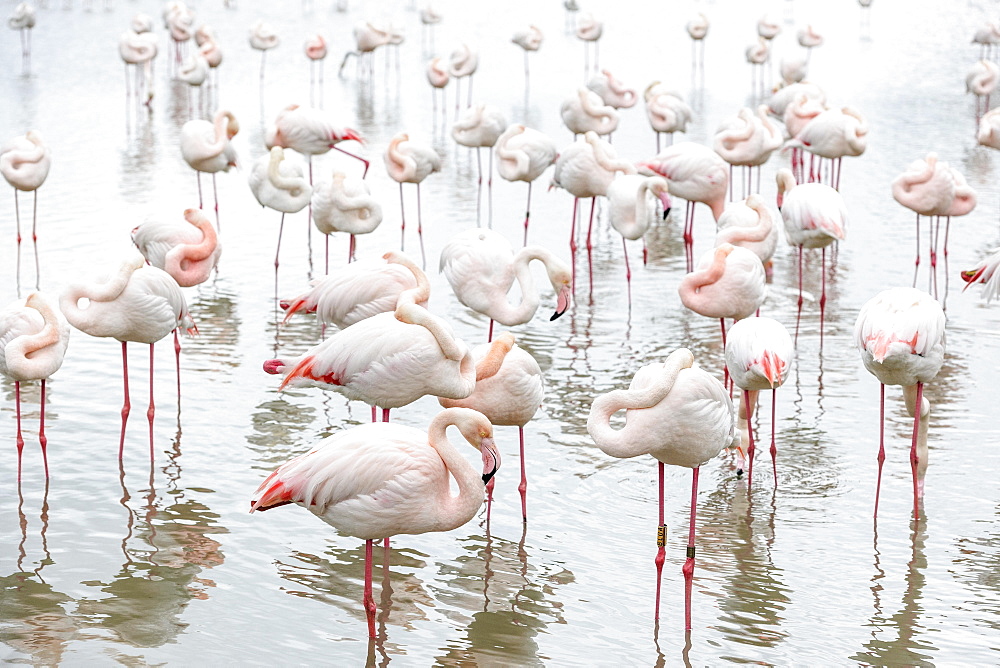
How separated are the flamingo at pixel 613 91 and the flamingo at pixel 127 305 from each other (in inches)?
392

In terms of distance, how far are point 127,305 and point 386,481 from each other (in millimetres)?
2261

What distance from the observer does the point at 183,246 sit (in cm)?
793

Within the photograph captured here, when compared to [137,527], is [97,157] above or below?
above

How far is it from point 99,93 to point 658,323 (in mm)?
13716

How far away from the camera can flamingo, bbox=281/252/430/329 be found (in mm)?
6961

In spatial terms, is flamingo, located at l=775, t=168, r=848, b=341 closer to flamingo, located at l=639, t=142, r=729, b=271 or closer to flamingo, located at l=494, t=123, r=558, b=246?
flamingo, located at l=639, t=142, r=729, b=271

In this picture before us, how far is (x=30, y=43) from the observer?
83.1 ft

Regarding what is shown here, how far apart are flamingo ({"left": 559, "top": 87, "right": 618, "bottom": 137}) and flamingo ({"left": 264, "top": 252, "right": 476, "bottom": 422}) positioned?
7.83 m

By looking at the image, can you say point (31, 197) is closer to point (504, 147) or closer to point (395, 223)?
point (395, 223)

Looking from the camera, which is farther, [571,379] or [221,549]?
[571,379]

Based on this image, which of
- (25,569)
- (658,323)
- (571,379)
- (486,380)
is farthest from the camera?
(658,323)

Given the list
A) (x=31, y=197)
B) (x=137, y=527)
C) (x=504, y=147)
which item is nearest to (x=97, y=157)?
(x=31, y=197)

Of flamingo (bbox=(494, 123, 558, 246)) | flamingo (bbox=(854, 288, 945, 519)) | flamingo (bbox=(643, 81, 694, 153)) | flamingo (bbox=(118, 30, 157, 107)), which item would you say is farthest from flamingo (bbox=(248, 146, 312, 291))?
flamingo (bbox=(118, 30, 157, 107))

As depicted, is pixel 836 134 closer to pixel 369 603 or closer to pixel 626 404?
pixel 626 404
